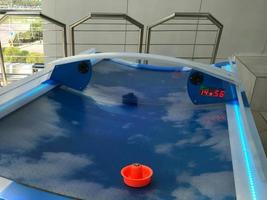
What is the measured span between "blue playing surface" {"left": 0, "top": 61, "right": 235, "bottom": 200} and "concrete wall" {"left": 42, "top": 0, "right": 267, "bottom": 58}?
173 centimetres

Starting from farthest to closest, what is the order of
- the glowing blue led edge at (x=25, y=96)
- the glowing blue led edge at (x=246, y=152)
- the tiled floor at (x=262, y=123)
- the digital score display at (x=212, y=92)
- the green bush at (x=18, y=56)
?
the green bush at (x=18, y=56)
the tiled floor at (x=262, y=123)
the digital score display at (x=212, y=92)
the glowing blue led edge at (x=25, y=96)
the glowing blue led edge at (x=246, y=152)

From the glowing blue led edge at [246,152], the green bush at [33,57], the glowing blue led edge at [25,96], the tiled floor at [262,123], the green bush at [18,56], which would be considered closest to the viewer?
the glowing blue led edge at [246,152]

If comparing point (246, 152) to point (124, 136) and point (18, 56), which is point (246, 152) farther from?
point (18, 56)

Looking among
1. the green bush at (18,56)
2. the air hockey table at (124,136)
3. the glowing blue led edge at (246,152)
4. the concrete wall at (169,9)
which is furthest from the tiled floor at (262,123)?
the green bush at (18,56)

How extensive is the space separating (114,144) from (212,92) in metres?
0.78

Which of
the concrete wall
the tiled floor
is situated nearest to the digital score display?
the tiled floor

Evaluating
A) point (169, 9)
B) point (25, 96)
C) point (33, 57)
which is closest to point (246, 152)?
point (25, 96)

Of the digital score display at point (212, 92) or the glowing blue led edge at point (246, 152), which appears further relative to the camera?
the digital score display at point (212, 92)

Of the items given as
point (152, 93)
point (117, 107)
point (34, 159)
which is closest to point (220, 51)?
point (152, 93)

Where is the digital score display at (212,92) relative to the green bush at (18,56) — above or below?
above

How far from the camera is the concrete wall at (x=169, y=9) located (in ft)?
11.3

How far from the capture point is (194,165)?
1193 mm

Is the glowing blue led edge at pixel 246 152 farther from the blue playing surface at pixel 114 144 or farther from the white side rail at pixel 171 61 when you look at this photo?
the white side rail at pixel 171 61

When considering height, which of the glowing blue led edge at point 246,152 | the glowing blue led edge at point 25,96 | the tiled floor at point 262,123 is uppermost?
the glowing blue led edge at point 25,96
